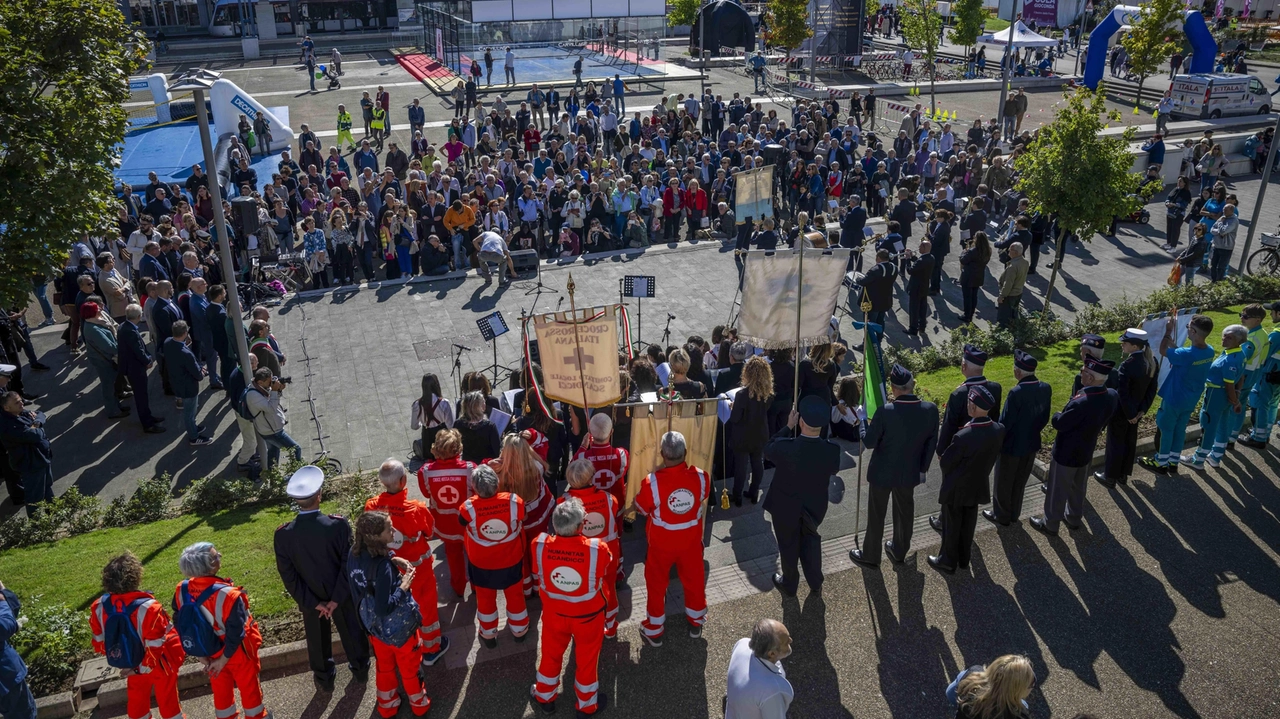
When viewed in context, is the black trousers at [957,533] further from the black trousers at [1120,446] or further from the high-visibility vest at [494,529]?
the high-visibility vest at [494,529]

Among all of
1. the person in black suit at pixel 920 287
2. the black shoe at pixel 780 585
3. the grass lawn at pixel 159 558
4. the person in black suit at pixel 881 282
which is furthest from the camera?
the person in black suit at pixel 920 287

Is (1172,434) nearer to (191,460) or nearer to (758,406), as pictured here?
(758,406)

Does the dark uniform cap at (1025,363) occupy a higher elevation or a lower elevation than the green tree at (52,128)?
lower

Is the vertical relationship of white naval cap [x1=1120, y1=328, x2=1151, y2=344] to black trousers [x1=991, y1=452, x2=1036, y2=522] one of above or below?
above

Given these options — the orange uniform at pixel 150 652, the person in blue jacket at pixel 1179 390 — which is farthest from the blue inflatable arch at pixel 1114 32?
the orange uniform at pixel 150 652

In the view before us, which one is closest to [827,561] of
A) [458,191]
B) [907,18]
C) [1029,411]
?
[1029,411]

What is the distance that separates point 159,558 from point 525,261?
984 centimetres

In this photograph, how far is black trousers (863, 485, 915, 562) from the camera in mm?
7809

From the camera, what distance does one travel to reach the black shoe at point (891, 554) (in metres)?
8.14

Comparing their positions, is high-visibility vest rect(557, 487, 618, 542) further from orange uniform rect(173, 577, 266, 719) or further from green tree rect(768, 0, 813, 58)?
green tree rect(768, 0, 813, 58)

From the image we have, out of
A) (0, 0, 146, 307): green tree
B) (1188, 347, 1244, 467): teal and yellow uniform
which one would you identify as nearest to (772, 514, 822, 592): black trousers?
(1188, 347, 1244, 467): teal and yellow uniform

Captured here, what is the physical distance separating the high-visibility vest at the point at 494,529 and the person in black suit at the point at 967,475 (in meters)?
3.67

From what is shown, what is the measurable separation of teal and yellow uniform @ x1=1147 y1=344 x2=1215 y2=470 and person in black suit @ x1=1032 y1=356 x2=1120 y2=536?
119 cm

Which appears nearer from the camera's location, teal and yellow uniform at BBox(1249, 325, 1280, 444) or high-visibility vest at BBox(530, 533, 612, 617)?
high-visibility vest at BBox(530, 533, 612, 617)
